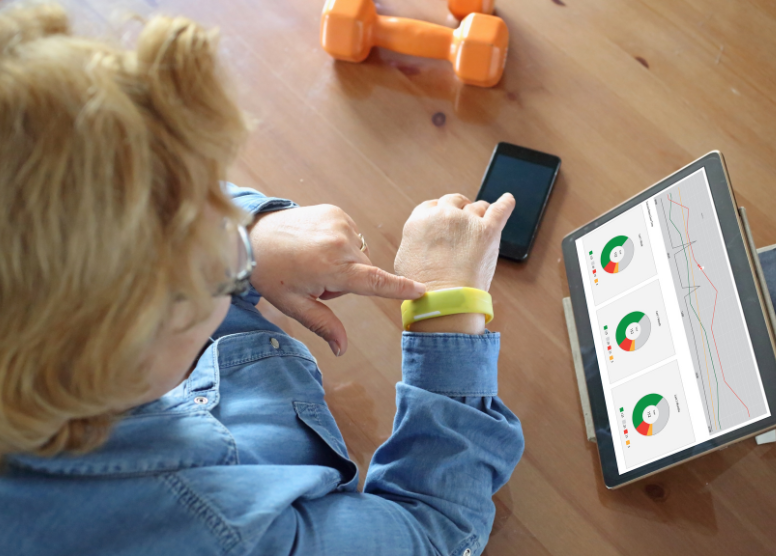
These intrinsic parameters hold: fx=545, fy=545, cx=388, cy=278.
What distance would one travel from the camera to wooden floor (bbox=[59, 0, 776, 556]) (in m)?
0.56

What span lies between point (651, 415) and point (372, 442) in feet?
0.96

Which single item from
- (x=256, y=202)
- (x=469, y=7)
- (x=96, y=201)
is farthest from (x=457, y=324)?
(x=469, y=7)

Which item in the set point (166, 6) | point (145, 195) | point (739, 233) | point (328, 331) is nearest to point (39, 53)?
point (145, 195)

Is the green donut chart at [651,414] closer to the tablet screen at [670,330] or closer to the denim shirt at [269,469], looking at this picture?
the tablet screen at [670,330]

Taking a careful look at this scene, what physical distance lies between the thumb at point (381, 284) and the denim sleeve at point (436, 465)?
0.05m

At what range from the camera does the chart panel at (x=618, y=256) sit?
58 cm

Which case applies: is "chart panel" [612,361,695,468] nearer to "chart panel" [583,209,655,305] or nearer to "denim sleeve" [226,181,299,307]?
"chart panel" [583,209,655,305]

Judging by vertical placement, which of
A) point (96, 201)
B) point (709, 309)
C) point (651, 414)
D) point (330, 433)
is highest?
point (96, 201)

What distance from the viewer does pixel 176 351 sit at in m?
0.37

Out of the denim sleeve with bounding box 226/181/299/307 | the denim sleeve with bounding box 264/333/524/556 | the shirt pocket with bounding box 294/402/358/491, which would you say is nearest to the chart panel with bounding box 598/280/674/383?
the denim sleeve with bounding box 264/333/524/556

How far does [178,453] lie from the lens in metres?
0.39

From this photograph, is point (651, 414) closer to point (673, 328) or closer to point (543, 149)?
point (673, 328)

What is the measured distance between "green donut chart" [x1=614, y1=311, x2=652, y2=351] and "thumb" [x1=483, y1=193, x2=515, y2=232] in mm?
168

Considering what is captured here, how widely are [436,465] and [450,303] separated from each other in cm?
16
